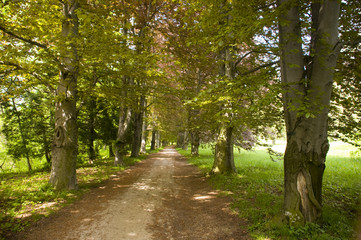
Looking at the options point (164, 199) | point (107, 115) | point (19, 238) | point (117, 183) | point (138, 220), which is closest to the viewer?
point (19, 238)

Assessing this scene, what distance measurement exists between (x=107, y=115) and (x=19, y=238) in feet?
43.3

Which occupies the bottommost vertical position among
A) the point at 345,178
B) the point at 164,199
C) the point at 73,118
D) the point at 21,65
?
the point at 164,199

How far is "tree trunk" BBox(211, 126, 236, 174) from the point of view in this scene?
922cm

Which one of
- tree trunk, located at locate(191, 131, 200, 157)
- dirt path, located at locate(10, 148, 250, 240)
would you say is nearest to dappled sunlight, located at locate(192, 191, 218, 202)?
dirt path, located at locate(10, 148, 250, 240)

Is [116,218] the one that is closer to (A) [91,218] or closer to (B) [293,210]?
(A) [91,218]

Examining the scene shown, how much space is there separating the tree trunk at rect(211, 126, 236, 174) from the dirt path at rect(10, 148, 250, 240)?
6.12 feet

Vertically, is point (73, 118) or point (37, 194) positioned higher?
point (73, 118)

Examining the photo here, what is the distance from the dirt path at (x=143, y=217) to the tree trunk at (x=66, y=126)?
3.95 ft

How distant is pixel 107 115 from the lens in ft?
53.6

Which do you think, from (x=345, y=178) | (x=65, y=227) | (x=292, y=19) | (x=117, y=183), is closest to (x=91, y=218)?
(x=65, y=227)

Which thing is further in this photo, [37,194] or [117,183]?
[117,183]

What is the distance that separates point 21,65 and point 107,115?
32.1 feet

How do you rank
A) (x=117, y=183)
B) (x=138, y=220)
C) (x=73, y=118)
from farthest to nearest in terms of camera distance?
(x=117, y=183) < (x=73, y=118) < (x=138, y=220)

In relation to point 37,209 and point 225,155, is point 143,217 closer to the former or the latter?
point 37,209
